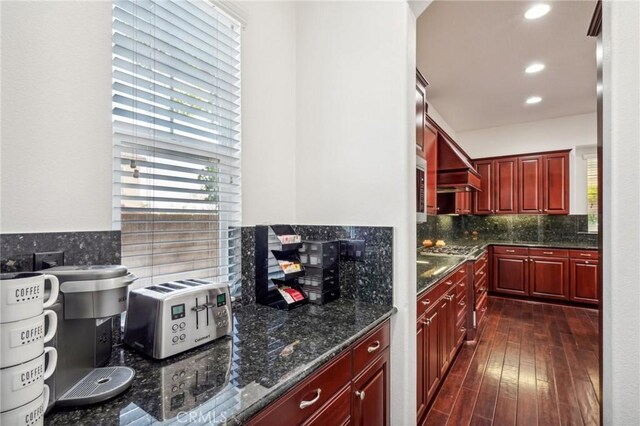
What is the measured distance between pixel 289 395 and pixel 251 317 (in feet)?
1.95

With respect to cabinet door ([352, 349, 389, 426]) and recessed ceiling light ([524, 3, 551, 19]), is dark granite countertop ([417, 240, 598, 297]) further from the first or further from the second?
recessed ceiling light ([524, 3, 551, 19])

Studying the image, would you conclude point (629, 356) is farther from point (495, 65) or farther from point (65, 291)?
point (495, 65)

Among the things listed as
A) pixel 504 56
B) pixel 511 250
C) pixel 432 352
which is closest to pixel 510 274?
pixel 511 250

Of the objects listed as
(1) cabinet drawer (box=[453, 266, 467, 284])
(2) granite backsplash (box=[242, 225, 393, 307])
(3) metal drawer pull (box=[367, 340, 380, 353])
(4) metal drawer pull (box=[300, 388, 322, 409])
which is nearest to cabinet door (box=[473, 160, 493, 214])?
(1) cabinet drawer (box=[453, 266, 467, 284])

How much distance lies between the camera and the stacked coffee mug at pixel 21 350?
1.96ft

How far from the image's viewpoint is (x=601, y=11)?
1253 mm

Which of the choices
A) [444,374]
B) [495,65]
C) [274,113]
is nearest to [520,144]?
[495,65]

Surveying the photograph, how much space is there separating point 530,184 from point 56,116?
5987 millimetres

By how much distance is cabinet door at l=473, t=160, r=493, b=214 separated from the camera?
5.32 metres

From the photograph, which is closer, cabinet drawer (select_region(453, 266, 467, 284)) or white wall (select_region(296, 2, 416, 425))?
white wall (select_region(296, 2, 416, 425))

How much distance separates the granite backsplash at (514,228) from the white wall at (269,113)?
2.95m

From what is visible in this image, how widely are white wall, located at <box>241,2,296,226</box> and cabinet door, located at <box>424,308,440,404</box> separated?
3.87 ft

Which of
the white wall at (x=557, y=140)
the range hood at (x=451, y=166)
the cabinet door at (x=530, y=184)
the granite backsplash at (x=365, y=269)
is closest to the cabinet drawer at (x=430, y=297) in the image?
the granite backsplash at (x=365, y=269)

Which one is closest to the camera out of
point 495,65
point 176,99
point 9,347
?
point 9,347
